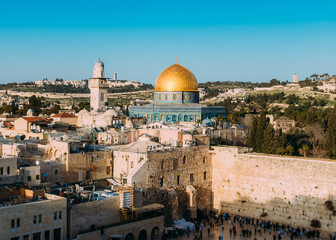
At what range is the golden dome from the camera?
34750 millimetres

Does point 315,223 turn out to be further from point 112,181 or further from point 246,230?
point 112,181

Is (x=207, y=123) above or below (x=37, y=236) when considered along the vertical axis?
above

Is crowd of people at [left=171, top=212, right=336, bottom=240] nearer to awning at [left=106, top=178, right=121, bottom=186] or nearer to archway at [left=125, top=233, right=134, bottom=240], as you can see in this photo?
archway at [left=125, top=233, right=134, bottom=240]

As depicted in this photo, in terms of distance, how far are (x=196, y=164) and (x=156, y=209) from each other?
191 inches

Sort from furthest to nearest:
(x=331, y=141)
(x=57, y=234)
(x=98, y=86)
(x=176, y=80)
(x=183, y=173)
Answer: (x=98, y=86), (x=176, y=80), (x=331, y=141), (x=183, y=173), (x=57, y=234)

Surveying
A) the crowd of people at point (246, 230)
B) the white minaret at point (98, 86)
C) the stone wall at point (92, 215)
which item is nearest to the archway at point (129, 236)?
the stone wall at point (92, 215)

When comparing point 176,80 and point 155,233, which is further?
point 176,80

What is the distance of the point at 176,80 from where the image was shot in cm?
3472

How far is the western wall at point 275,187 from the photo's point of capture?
2072cm

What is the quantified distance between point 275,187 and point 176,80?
14.9 meters

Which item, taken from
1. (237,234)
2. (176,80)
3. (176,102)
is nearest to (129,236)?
(237,234)

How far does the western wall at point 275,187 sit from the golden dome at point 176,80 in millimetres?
11429

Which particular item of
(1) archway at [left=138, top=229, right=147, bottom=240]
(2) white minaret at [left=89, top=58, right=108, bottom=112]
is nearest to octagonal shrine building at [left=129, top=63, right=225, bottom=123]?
(2) white minaret at [left=89, top=58, right=108, bottom=112]

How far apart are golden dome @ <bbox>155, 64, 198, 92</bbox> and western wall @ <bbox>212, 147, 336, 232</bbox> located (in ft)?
37.5
